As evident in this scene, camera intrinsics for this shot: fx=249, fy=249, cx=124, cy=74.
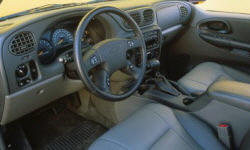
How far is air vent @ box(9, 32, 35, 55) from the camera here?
1111 mm

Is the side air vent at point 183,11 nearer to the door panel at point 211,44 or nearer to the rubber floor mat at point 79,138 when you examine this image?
the door panel at point 211,44

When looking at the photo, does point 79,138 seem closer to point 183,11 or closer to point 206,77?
point 206,77

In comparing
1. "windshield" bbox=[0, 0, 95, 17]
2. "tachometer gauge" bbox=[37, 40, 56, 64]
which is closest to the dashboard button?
"tachometer gauge" bbox=[37, 40, 56, 64]

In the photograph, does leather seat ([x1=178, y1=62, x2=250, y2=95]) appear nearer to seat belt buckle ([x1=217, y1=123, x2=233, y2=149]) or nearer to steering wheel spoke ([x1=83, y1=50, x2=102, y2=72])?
Result: seat belt buckle ([x1=217, y1=123, x2=233, y2=149])

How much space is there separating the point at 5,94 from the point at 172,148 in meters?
0.78

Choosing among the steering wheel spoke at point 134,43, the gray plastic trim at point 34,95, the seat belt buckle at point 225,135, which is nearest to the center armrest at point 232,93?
the seat belt buckle at point 225,135

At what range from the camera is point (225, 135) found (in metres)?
1.12

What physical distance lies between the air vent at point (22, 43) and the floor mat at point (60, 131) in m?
0.97

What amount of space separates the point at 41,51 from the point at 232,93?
95 cm

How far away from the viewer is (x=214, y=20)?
7.18ft

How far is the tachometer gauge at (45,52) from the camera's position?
1.28 m

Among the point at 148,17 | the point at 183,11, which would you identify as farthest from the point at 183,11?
the point at 148,17

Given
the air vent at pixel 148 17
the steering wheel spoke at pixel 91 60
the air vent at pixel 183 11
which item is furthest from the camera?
the air vent at pixel 183 11

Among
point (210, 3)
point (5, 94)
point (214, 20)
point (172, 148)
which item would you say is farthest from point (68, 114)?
point (210, 3)
